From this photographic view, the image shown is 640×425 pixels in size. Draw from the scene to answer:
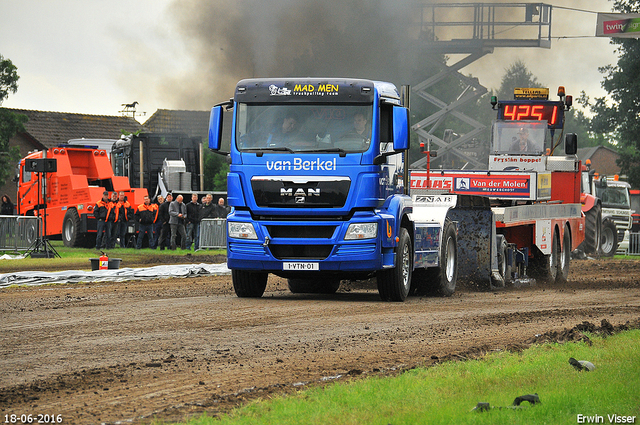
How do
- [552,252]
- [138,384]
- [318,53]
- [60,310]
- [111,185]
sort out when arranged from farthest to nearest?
[318,53] → [111,185] → [552,252] → [60,310] → [138,384]

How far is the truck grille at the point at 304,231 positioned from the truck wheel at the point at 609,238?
21.6 metres

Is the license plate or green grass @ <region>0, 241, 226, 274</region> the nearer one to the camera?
the license plate

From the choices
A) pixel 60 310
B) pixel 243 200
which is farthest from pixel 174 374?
pixel 243 200

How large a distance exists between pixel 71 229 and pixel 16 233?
4003mm

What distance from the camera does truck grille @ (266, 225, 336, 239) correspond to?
1342 cm

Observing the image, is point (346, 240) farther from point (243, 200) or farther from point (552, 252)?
point (552, 252)

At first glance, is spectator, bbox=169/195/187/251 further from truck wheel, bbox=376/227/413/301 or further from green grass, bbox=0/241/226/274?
truck wheel, bbox=376/227/413/301

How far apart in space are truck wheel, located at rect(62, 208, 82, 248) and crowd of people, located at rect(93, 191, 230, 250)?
0.85 meters

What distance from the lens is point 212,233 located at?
29875 millimetres

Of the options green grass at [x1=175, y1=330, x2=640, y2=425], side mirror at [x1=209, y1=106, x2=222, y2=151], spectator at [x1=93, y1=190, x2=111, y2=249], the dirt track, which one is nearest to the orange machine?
spectator at [x1=93, y1=190, x2=111, y2=249]

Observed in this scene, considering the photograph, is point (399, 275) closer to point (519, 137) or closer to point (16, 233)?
point (519, 137)

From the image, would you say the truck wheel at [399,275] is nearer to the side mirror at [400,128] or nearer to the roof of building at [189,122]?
the side mirror at [400,128]

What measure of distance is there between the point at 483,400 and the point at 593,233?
79.7 ft

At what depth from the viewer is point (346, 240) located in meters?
13.3
